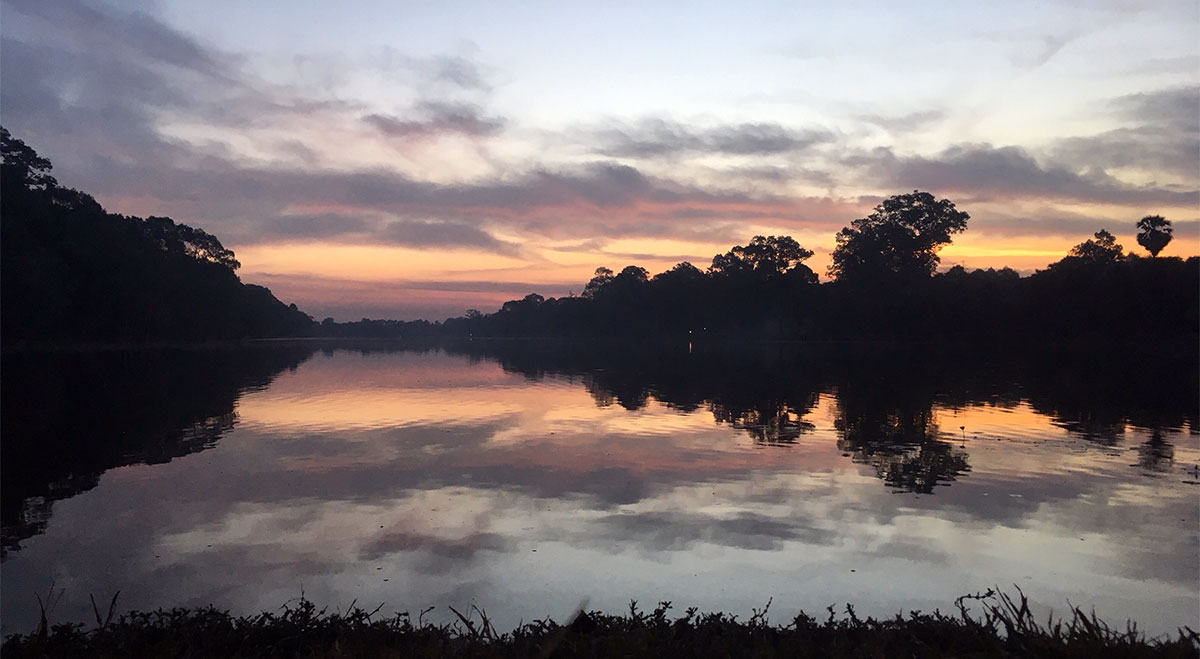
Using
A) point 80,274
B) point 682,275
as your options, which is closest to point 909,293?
point 682,275

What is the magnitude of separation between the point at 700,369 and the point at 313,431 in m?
32.7

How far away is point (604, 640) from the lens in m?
4.86

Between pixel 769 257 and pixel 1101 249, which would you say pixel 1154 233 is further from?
pixel 769 257

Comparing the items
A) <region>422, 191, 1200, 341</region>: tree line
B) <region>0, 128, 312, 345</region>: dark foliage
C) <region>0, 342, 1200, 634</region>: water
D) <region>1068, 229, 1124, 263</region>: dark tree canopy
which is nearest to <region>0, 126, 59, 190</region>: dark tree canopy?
<region>0, 128, 312, 345</region>: dark foliage

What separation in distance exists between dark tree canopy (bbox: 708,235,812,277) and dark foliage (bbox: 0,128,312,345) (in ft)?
307

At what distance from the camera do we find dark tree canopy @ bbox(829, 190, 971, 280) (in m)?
114

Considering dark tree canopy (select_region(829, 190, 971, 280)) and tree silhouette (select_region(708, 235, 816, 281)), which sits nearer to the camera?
dark tree canopy (select_region(829, 190, 971, 280))

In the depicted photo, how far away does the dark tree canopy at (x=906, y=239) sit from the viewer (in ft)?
373

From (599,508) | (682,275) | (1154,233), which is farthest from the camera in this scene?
(682,275)

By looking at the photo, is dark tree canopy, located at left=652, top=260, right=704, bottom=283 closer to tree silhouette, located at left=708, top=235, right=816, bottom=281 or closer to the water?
tree silhouette, located at left=708, top=235, right=816, bottom=281

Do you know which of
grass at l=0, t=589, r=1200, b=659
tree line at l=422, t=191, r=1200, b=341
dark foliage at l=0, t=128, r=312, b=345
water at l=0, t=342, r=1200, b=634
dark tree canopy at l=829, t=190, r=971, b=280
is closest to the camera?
grass at l=0, t=589, r=1200, b=659

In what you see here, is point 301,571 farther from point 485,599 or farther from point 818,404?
point 818,404

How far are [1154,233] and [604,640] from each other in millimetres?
123437

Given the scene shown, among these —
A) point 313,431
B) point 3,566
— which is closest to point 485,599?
point 3,566
